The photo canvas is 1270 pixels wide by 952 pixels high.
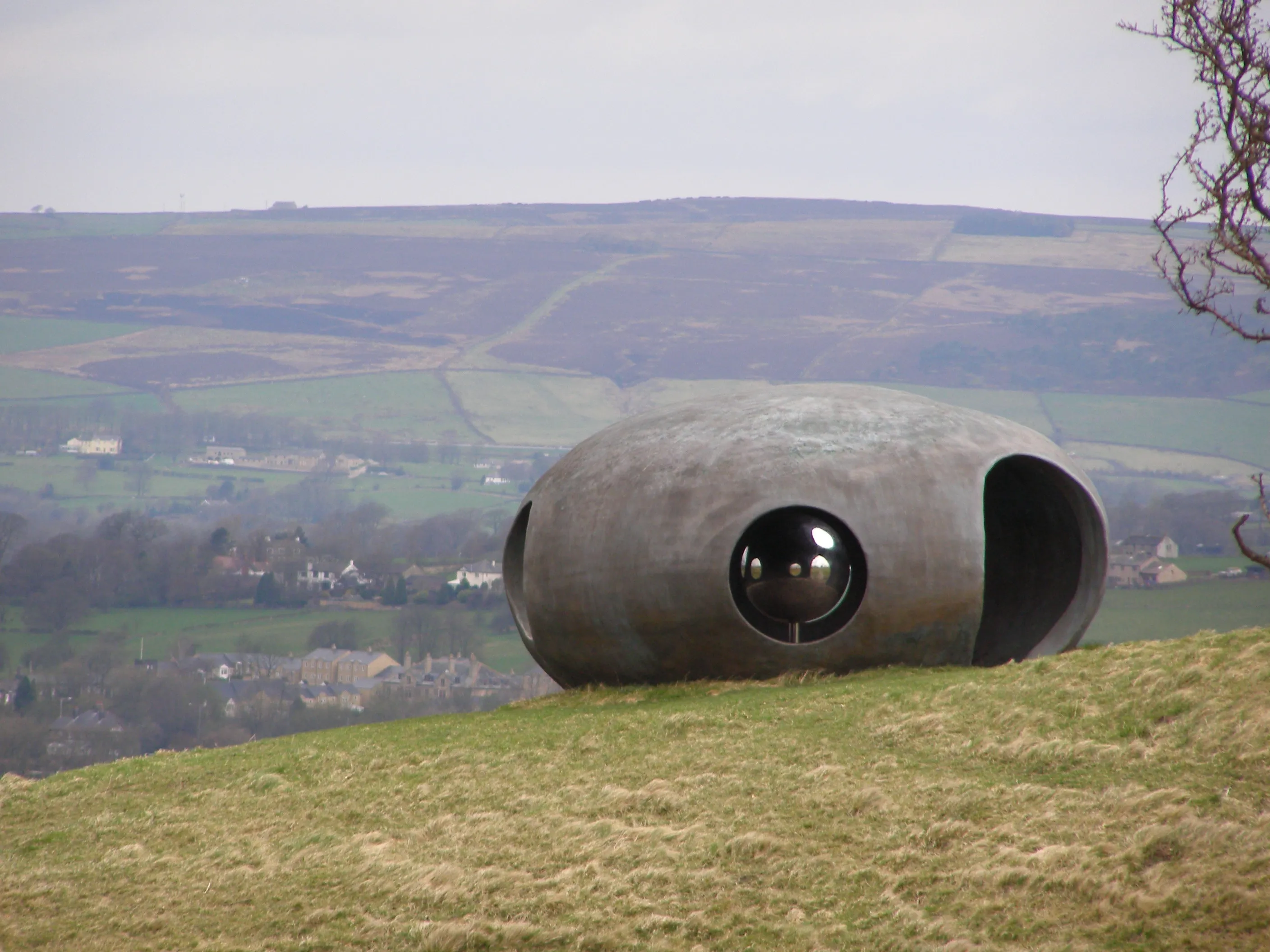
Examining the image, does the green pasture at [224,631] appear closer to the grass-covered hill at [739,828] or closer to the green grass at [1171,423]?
the grass-covered hill at [739,828]

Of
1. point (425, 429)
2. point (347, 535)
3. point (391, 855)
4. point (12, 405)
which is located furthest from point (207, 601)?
point (391, 855)

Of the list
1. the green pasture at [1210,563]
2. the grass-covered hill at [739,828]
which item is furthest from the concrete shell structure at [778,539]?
the green pasture at [1210,563]

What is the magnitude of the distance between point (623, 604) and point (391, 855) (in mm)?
5642

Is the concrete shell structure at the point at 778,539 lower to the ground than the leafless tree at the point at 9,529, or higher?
higher

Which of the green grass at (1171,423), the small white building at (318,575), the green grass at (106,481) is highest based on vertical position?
the green grass at (1171,423)

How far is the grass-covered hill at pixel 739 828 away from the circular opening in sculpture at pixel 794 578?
4.84 ft

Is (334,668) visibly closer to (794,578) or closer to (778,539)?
(778,539)

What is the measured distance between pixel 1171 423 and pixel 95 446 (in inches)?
5347

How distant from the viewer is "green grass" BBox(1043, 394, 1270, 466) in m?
164

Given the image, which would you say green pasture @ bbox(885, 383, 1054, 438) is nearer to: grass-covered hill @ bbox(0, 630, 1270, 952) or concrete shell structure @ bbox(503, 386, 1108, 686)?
concrete shell structure @ bbox(503, 386, 1108, 686)

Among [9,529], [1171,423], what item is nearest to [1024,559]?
[9,529]

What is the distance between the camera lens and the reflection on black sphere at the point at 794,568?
717 inches

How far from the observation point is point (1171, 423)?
179 meters

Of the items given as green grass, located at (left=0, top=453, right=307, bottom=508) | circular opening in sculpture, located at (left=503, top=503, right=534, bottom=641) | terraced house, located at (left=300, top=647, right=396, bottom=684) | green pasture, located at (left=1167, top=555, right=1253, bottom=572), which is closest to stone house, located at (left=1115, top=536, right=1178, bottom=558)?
green pasture, located at (left=1167, top=555, right=1253, bottom=572)
